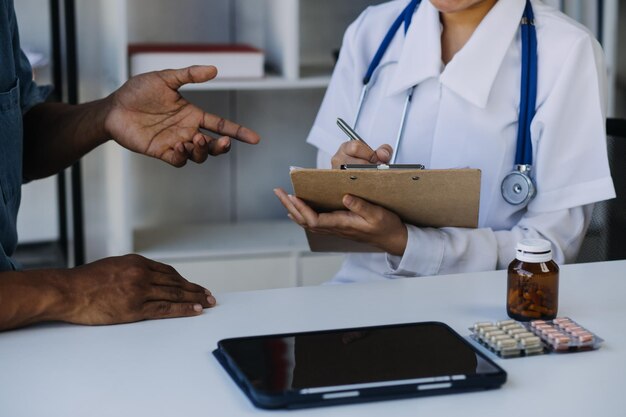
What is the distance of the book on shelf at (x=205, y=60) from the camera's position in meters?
2.51

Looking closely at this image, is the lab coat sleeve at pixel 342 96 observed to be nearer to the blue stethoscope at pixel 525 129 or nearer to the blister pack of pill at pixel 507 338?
the blue stethoscope at pixel 525 129

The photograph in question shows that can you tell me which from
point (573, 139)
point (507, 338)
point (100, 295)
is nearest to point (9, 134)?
point (100, 295)

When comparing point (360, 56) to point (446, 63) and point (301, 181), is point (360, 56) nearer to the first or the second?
point (446, 63)

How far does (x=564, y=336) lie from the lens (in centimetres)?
110

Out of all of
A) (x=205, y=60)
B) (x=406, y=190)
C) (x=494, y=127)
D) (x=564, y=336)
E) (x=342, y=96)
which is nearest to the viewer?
(x=564, y=336)

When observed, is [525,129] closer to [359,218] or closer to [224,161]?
[359,218]

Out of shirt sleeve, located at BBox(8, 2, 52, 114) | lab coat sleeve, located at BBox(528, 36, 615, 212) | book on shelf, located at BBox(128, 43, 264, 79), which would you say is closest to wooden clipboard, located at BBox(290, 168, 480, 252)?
lab coat sleeve, located at BBox(528, 36, 615, 212)

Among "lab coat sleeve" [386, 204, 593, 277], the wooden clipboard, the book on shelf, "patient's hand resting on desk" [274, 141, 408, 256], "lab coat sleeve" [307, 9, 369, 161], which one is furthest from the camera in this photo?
the book on shelf

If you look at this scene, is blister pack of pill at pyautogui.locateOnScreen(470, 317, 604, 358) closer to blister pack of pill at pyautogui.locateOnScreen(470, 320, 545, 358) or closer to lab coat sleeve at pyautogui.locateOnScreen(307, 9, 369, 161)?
blister pack of pill at pyautogui.locateOnScreen(470, 320, 545, 358)

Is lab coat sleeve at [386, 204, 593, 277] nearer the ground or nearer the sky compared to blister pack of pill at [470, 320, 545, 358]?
nearer the ground

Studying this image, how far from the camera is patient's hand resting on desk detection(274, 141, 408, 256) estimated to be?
1495 millimetres

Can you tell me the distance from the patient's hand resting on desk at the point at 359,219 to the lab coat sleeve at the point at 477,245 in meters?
0.04

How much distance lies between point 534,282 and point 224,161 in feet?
6.22

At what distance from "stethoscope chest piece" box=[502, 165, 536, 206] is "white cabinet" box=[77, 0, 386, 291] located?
0.97m
